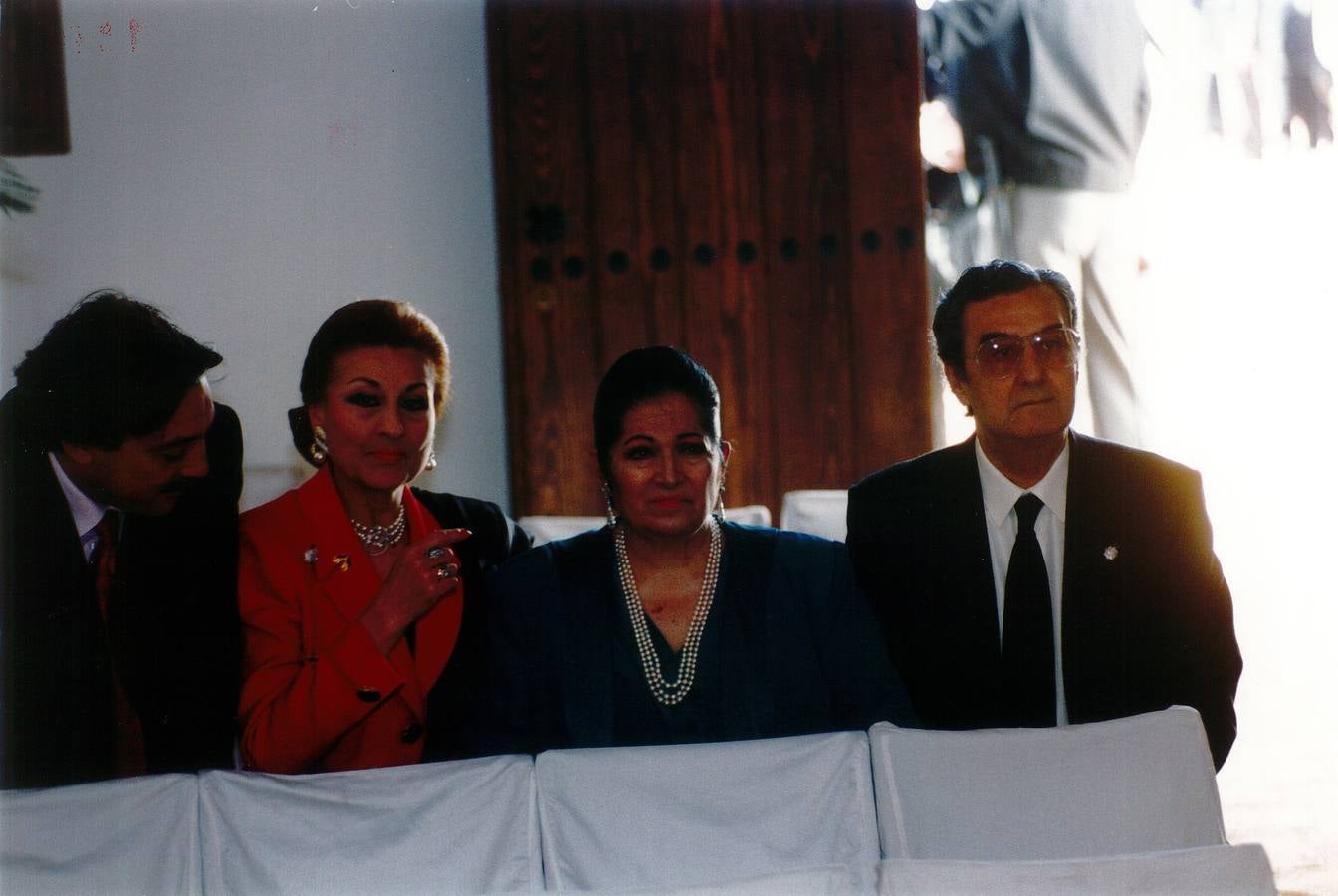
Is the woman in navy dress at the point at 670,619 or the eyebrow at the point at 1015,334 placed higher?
the eyebrow at the point at 1015,334

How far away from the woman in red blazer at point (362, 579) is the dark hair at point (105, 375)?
22 centimetres

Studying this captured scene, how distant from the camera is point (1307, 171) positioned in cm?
371

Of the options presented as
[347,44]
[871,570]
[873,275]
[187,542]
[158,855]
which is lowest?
[158,855]

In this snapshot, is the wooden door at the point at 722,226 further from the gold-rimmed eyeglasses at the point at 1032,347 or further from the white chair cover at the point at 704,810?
the white chair cover at the point at 704,810

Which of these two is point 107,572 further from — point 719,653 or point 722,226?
point 722,226

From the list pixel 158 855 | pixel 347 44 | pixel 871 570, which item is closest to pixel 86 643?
pixel 158 855

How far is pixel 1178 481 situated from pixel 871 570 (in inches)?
21.5

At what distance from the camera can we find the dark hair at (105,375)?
1.91 meters

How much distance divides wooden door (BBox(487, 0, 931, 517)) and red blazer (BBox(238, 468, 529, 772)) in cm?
160

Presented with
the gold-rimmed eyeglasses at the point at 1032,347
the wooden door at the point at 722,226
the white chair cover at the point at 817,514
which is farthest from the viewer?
the wooden door at the point at 722,226

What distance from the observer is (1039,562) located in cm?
213

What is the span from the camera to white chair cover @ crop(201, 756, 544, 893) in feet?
4.93

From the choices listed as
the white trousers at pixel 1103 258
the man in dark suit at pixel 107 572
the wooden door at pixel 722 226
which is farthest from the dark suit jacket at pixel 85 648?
the white trousers at pixel 1103 258

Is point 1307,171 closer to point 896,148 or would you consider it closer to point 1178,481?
point 896,148
